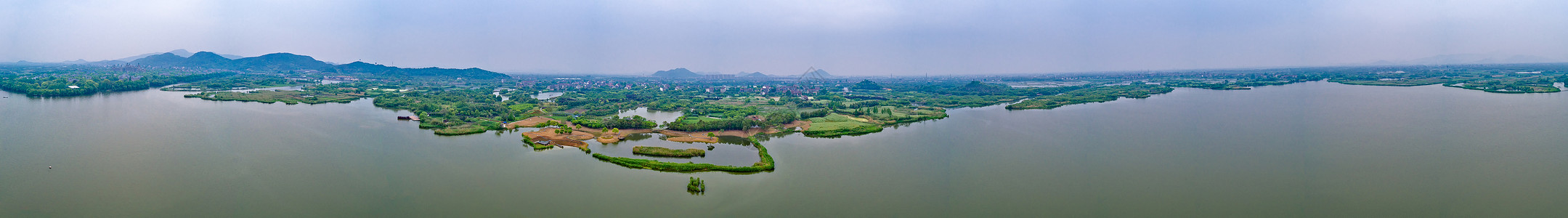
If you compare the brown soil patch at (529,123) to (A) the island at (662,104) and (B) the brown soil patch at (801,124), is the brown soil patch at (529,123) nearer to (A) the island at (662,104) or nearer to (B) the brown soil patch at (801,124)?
(A) the island at (662,104)

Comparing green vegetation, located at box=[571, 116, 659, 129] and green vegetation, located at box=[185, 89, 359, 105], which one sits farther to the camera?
green vegetation, located at box=[185, 89, 359, 105]

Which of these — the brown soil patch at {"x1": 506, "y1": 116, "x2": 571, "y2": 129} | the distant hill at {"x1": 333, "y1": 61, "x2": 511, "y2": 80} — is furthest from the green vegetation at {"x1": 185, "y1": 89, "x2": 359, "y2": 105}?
the distant hill at {"x1": 333, "y1": 61, "x2": 511, "y2": 80}

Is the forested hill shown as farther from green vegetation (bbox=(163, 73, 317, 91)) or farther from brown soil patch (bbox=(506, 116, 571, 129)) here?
brown soil patch (bbox=(506, 116, 571, 129))

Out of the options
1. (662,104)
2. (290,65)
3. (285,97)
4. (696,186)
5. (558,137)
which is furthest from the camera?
(290,65)

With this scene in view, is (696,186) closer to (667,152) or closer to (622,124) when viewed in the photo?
(667,152)

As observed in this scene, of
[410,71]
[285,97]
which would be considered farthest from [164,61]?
[285,97]

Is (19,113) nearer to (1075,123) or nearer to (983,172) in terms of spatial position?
(983,172)

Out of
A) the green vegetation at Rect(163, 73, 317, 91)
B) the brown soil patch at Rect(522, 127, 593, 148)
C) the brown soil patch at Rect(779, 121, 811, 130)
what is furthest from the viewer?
the green vegetation at Rect(163, 73, 317, 91)
